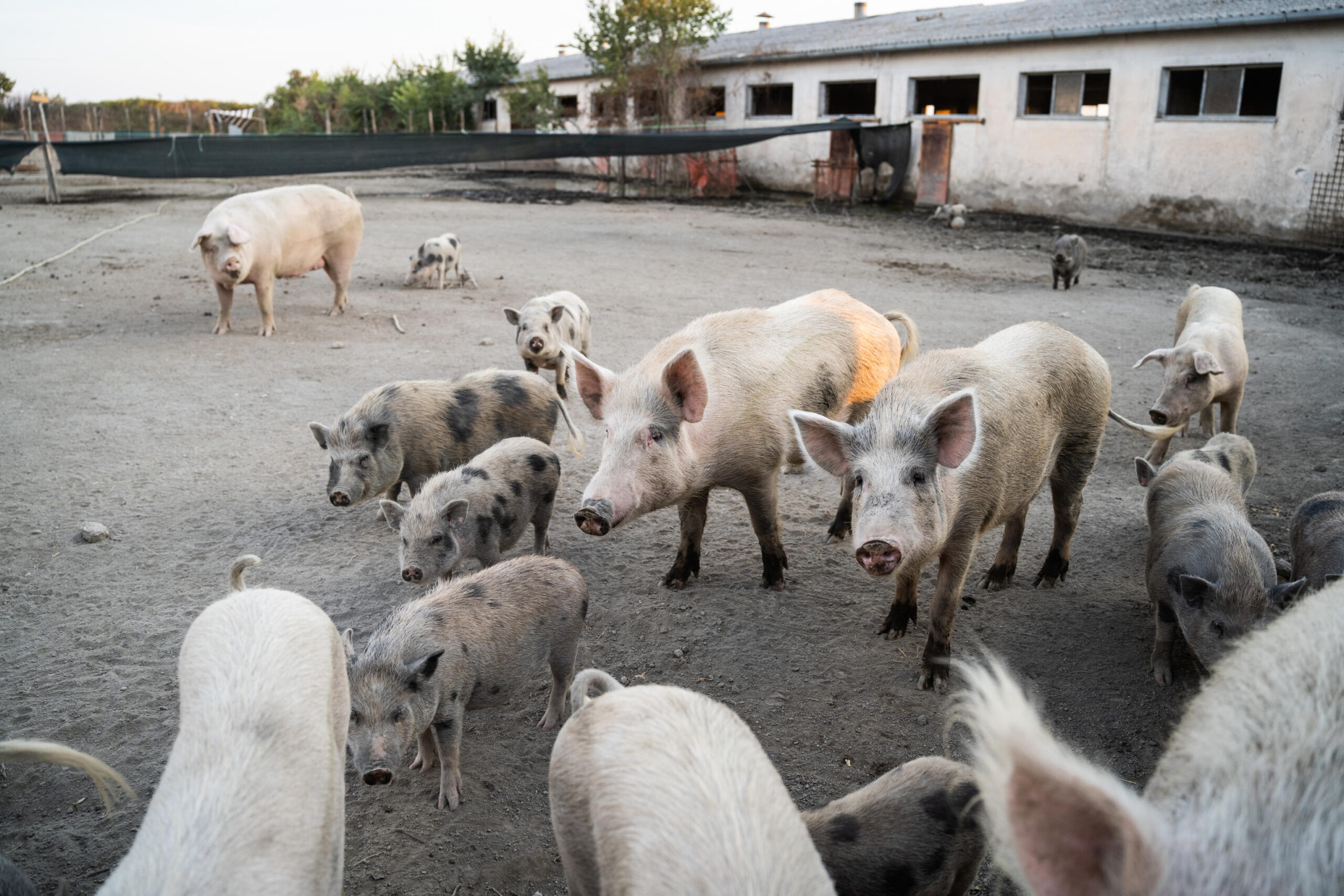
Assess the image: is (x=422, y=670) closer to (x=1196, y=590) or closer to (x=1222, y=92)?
(x=1196, y=590)

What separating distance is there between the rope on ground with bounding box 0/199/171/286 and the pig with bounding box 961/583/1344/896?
1245cm

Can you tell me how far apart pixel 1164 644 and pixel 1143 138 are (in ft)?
51.4

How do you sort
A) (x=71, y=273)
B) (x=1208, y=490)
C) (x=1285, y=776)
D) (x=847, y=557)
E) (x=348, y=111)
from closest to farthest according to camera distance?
(x=1285, y=776) < (x=1208, y=490) < (x=847, y=557) < (x=71, y=273) < (x=348, y=111)

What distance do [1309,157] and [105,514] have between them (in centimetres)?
1661

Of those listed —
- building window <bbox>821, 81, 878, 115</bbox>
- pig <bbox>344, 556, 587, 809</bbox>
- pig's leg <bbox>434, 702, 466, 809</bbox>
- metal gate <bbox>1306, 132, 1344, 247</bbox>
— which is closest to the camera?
pig <bbox>344, 556, 587, 809</bbox>

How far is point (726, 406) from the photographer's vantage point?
158 inches

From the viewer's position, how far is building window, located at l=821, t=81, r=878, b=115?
25.5 meters

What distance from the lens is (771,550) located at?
4.22 metres

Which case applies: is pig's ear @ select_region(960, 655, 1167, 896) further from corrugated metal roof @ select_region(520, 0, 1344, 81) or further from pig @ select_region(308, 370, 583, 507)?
corrugated metal roof @ select_region(520, 0, 1344, 81)

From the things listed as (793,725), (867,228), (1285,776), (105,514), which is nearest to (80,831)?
(793,725)

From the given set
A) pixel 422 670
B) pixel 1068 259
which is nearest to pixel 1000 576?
pixel 422 670

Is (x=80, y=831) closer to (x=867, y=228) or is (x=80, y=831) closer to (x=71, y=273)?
(x=71, y=273)

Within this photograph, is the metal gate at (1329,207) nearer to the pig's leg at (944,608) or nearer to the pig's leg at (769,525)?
the pig's leg at (769,525)

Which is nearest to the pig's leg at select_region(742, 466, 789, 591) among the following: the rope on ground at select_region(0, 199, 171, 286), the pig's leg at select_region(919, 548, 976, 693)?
the pig's leg at select_region(919, 548, 976, 693)
